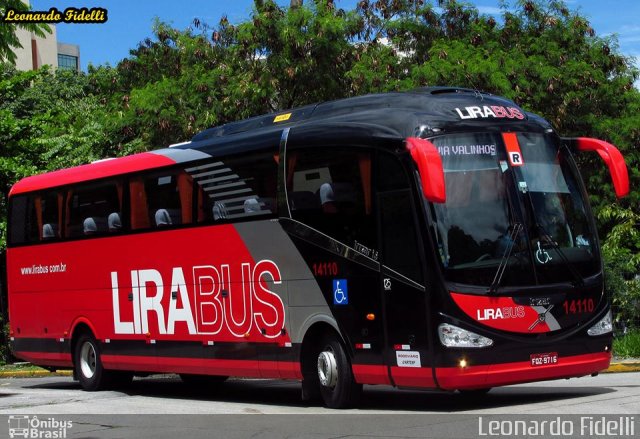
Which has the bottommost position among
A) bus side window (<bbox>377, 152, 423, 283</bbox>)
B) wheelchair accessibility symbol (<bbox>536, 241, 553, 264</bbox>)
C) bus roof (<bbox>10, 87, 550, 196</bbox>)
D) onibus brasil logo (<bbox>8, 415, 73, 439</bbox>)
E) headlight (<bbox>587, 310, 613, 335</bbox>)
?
onibus brasil logo (<bbox>8, 415, 73, 439</bbox>)

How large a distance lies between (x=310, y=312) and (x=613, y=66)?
2177 cm

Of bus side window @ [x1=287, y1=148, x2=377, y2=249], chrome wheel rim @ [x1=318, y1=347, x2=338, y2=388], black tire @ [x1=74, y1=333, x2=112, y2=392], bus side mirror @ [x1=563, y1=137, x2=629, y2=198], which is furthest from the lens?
black tire @ [x1=74, y1=333, x2=112, y2=392]

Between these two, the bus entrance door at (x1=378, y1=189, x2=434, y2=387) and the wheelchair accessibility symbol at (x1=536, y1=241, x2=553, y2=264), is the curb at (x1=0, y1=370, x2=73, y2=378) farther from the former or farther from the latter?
the wheelchair accessibility symbol at (x1=536, y1=241, x2=553, y2=264)

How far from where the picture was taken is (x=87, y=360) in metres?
19.8

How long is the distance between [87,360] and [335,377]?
743 centimetres

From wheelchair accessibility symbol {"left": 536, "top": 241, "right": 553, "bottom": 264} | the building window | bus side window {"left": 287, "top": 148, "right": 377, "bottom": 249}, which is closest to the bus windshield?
wheelchair accessibility symbol {"left": 536, "top": 241, "right": 553, "bottom": 264}

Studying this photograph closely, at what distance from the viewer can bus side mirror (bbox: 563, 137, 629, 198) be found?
43.2 feet

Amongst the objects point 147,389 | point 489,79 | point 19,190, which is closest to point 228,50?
point 489,79

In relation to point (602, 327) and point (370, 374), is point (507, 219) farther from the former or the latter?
point (370, 374)

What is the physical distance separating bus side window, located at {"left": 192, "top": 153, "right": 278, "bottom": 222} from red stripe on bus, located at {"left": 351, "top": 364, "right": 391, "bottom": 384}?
264 centimetres

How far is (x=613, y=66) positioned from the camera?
33312mm

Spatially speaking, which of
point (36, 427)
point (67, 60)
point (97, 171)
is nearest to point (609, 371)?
point (97, 171)

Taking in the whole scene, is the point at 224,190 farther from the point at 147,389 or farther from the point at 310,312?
the point at 147,389

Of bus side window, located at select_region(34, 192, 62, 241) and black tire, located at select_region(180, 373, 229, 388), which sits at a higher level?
bus side window, located at select_region(34, 192, 62, 241)
